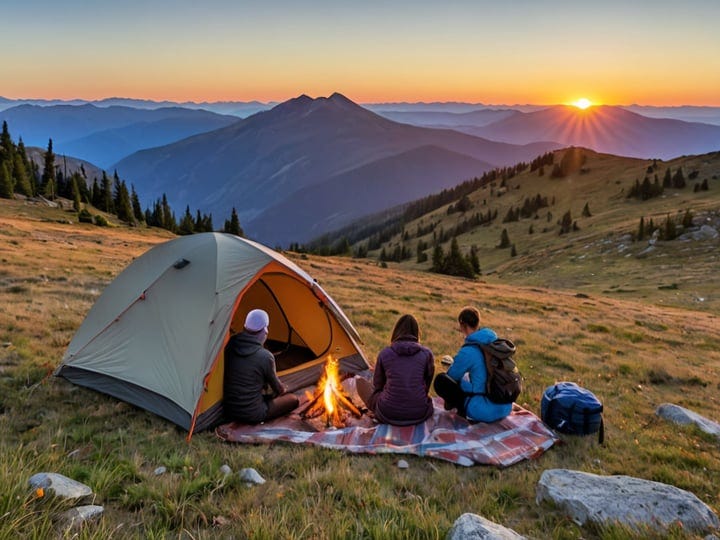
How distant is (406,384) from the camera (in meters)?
7.70

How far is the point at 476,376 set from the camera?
25.8 feet

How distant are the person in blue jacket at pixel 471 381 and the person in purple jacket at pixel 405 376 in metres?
0.48

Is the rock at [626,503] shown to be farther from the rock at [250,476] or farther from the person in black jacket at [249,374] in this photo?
the person in black jacket at [249,374]

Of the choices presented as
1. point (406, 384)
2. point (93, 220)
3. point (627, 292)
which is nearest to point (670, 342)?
point (406, 384)

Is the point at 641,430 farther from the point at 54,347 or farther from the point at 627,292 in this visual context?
the point at 627,292

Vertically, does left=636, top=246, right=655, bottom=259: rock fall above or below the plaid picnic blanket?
below

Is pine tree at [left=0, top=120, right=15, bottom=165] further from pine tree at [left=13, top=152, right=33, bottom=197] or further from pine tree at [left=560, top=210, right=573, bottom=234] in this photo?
pine tree at [left=560, top=210, right=573, bottom=234]

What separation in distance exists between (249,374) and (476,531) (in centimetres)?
497

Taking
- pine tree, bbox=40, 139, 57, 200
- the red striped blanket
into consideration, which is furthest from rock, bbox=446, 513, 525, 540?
pine tree, bbox=40, 139, 57, 200

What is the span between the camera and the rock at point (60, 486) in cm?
419

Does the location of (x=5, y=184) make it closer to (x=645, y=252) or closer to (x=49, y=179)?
(x=49, y=179)

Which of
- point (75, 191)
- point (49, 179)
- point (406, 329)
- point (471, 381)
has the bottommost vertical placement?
point (471, 381)

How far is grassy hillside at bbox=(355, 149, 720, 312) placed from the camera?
44969 millimetres

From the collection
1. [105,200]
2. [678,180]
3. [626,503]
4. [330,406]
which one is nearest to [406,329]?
[330,406]
